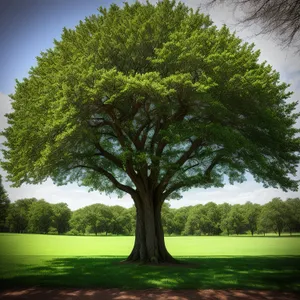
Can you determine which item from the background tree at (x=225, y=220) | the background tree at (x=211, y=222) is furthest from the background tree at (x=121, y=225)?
the background tree at (x=225, y=220)

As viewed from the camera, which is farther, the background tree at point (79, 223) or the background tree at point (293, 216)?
the background tree at point (79, 223)

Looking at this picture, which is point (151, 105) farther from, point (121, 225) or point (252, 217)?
point (252, 217)

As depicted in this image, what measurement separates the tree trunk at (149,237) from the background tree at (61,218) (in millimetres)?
104321

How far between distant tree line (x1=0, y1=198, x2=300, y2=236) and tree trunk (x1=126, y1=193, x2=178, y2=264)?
303ft

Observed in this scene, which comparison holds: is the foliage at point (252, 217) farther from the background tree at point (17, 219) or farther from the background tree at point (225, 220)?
the background tree at point (17, 219)

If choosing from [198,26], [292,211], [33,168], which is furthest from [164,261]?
[292,211]

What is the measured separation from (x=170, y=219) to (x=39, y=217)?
56.8 m

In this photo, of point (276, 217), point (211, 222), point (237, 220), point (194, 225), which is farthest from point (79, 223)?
point (276, 217)

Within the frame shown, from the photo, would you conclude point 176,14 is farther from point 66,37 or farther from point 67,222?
point 67,222

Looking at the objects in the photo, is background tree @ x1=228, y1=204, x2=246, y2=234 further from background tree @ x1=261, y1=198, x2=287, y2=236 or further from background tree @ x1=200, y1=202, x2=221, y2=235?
background tree @ x1=261, y1=198, x2=287, y2=236

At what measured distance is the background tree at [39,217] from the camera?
106812mm

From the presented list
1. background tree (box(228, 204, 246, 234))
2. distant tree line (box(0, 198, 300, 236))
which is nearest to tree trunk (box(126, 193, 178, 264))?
distant tree line (box(0, 198, 300, 236))

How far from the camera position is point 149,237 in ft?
63.5

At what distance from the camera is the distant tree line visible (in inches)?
4110
